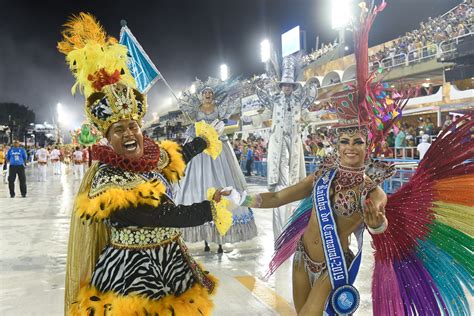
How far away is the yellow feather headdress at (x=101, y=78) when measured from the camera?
2.41 m

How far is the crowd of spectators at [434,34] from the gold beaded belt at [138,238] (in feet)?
51.9

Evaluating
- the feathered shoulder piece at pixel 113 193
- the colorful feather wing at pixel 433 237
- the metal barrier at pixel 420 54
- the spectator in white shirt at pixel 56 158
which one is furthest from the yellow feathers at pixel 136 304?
the spectator in white shirt at pixel 56 158

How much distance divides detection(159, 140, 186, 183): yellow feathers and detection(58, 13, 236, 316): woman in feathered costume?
103 millimetres

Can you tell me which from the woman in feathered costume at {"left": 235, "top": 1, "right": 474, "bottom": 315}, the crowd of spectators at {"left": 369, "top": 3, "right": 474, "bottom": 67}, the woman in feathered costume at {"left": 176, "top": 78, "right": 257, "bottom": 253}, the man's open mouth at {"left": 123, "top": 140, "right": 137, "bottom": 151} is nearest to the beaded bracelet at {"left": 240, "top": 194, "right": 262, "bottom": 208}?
the woman in feathered costume at {"left": 235, "top": 1, "right": 474, "bottom": 315}

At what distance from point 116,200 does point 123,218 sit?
0.11 meters

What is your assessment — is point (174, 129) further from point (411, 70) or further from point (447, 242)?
point (447, 242)

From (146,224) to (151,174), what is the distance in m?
0.39

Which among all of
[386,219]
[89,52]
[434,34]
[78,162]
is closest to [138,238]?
[89,52]

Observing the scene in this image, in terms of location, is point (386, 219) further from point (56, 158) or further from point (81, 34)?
point (56, 158)

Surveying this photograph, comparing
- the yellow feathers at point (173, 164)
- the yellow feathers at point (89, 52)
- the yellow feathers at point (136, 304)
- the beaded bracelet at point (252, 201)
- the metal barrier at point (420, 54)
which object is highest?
Answer: the metal barrier at point (420, 54)

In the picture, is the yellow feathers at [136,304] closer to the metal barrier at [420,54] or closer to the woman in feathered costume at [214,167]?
the woman in feathered costume at [214,167]

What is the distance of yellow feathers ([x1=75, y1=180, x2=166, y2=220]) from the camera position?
7.13ft

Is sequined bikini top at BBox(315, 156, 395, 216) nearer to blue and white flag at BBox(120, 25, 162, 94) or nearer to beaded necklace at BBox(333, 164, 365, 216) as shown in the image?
beaded necklace at BBox(333, 164, 365, 216)

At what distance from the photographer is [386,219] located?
8.47 ft
